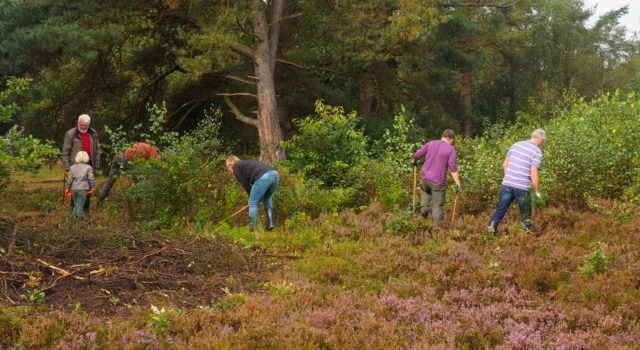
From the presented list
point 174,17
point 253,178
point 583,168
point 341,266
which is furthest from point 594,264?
point 174,17

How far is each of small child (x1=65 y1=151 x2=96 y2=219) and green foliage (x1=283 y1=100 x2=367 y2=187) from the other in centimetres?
423

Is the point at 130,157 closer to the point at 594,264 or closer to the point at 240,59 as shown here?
the point at 594,264

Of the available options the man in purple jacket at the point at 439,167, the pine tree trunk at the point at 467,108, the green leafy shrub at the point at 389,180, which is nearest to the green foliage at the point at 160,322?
the man in purple jacket at the point at 439,167

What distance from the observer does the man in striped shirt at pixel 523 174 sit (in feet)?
24.5

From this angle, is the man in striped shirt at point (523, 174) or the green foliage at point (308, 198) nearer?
the man in striped shirt at point (523, 174)

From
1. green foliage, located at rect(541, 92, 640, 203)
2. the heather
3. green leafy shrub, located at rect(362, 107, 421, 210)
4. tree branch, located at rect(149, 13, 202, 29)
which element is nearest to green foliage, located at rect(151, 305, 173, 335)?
the heather

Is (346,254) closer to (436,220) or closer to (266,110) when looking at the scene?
(436,220)

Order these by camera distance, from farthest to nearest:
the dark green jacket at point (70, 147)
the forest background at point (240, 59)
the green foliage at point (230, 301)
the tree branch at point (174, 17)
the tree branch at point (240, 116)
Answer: the tree branch at point (240, 116) < the tree branch at point (174, 17) < the forest background at point (240, 59) < the dark green jacket at point (70, 147) < the green foliage at point (230, 301)

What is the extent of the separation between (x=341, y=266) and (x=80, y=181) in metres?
5.27

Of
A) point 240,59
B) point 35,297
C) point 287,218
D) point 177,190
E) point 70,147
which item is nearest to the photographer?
point 35,297

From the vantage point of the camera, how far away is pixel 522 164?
7.58 meters

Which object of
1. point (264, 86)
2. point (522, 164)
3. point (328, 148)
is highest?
point (264, 86)

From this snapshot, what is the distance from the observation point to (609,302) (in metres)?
5.05

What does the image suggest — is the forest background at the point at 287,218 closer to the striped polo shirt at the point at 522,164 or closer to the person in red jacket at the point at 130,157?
the person in red jacket at the point at 130,157
